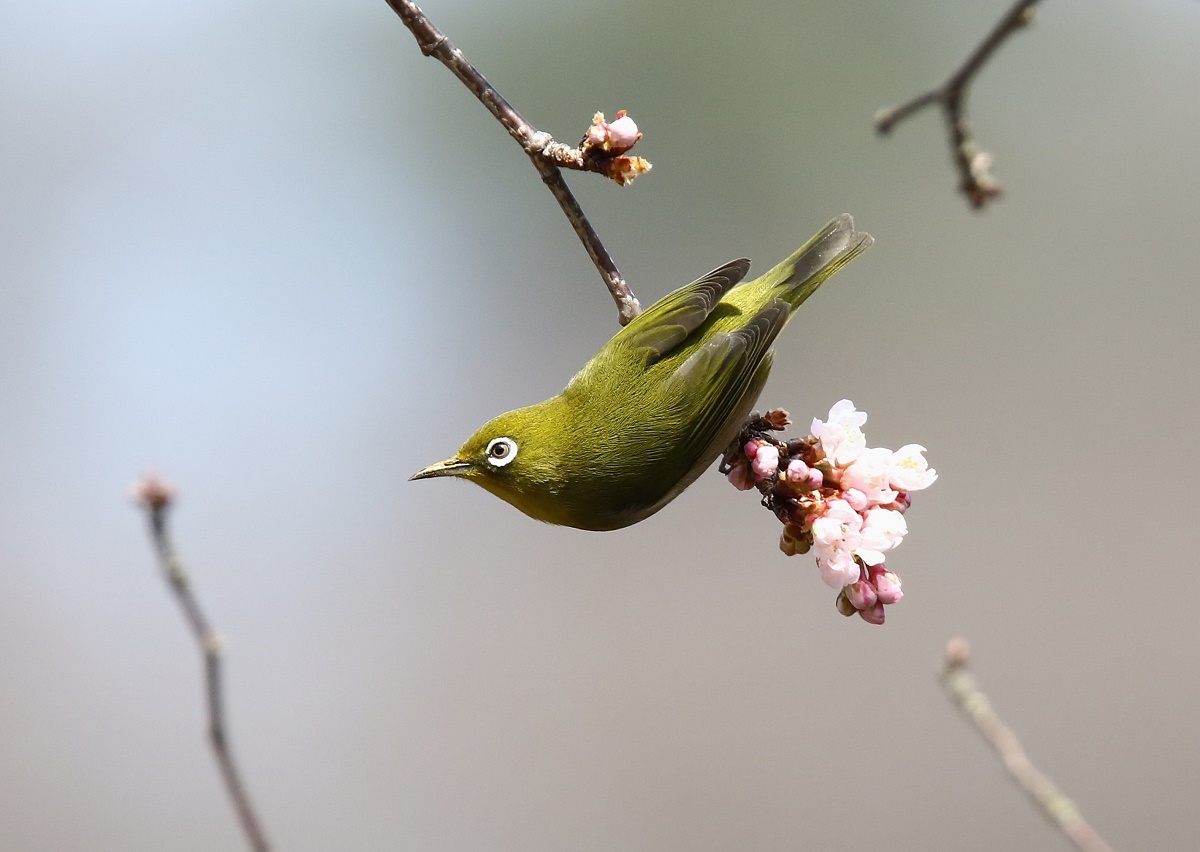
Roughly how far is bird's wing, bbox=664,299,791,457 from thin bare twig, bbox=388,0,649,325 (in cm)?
40

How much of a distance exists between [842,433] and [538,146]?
112cm

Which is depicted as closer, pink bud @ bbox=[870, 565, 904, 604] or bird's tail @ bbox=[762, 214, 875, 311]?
pink bud @ bbox=[870, 565, 904, 604]

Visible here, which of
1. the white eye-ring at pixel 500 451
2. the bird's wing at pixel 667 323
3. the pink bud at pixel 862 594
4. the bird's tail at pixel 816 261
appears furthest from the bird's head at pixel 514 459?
the bird's tail at pixel 816 261

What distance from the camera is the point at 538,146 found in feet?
8.87

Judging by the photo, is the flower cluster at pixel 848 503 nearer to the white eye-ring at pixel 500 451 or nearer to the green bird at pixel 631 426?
the green bird at pixel 631 426

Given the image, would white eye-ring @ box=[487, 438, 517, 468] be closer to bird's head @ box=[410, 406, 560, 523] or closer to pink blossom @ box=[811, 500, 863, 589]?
bird's head @ box=[410, 406, 560, 523]

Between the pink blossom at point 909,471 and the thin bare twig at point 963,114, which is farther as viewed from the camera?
the thin bare twig at point 963,114

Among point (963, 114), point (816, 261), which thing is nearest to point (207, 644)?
point (816, 261)

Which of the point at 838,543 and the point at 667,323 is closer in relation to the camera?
the point at 838,543

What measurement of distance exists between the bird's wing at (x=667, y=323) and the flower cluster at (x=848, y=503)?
1.70ft

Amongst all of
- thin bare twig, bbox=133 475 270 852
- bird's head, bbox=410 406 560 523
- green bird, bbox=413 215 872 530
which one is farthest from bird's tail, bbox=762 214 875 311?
thin bare twig, bbox=133 475 270 852

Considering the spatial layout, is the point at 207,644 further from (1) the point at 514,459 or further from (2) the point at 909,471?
(2) the point at 909,471

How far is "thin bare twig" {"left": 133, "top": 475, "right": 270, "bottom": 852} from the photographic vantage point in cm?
234

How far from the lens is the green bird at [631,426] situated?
2924mm
